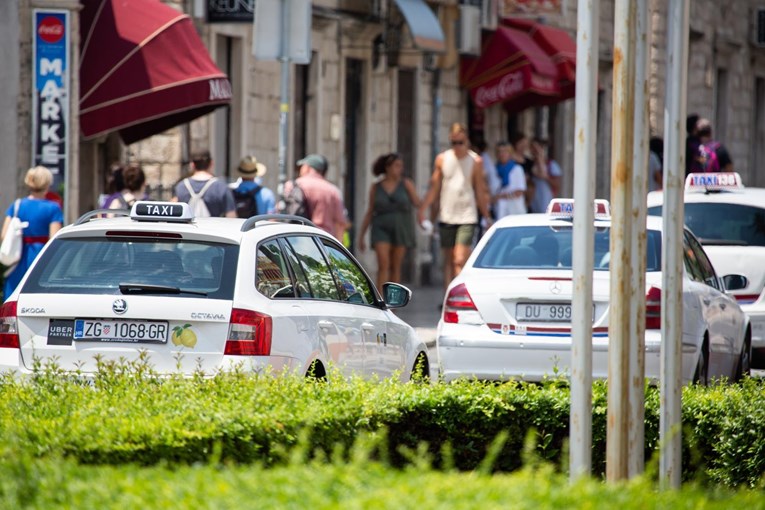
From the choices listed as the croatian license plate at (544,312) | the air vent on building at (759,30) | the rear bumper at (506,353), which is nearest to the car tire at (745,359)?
the rear bumper at (506,353)

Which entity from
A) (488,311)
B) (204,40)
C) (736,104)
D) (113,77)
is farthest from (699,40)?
(488,311)

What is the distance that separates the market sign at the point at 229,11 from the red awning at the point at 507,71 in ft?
30.2

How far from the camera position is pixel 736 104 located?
4278 cm

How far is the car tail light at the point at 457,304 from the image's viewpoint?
11.4 meters

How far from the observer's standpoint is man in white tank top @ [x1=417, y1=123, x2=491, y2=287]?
64.6 ft

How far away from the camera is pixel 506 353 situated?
36.7 ft

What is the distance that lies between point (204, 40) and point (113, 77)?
3.25m

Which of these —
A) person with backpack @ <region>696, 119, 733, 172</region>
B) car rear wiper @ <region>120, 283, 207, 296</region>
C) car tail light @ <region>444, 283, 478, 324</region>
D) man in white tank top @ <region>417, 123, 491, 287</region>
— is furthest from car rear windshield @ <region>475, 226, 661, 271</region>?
person with backpack @ <region>696, 119, 733, 172</region>

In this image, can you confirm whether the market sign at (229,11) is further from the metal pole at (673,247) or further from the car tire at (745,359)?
the metal pole at (673,247)

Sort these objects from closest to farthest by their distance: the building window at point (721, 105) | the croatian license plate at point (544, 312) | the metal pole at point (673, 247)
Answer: the metal pole at point (673, 247) < the croatian license plate at point (544, 312) < the building window at point (721, 105)

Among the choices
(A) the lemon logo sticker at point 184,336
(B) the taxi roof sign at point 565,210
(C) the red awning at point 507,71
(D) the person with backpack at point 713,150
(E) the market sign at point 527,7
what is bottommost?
(A) the lemon logo sticker at point 184,336

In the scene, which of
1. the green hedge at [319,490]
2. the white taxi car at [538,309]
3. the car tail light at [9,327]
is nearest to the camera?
the green hedge at [319,490]

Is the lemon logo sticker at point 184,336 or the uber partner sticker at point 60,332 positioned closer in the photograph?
the lemon logo sticker at point 184,336

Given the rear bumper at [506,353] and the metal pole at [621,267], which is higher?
the metal pole at [621,267]
